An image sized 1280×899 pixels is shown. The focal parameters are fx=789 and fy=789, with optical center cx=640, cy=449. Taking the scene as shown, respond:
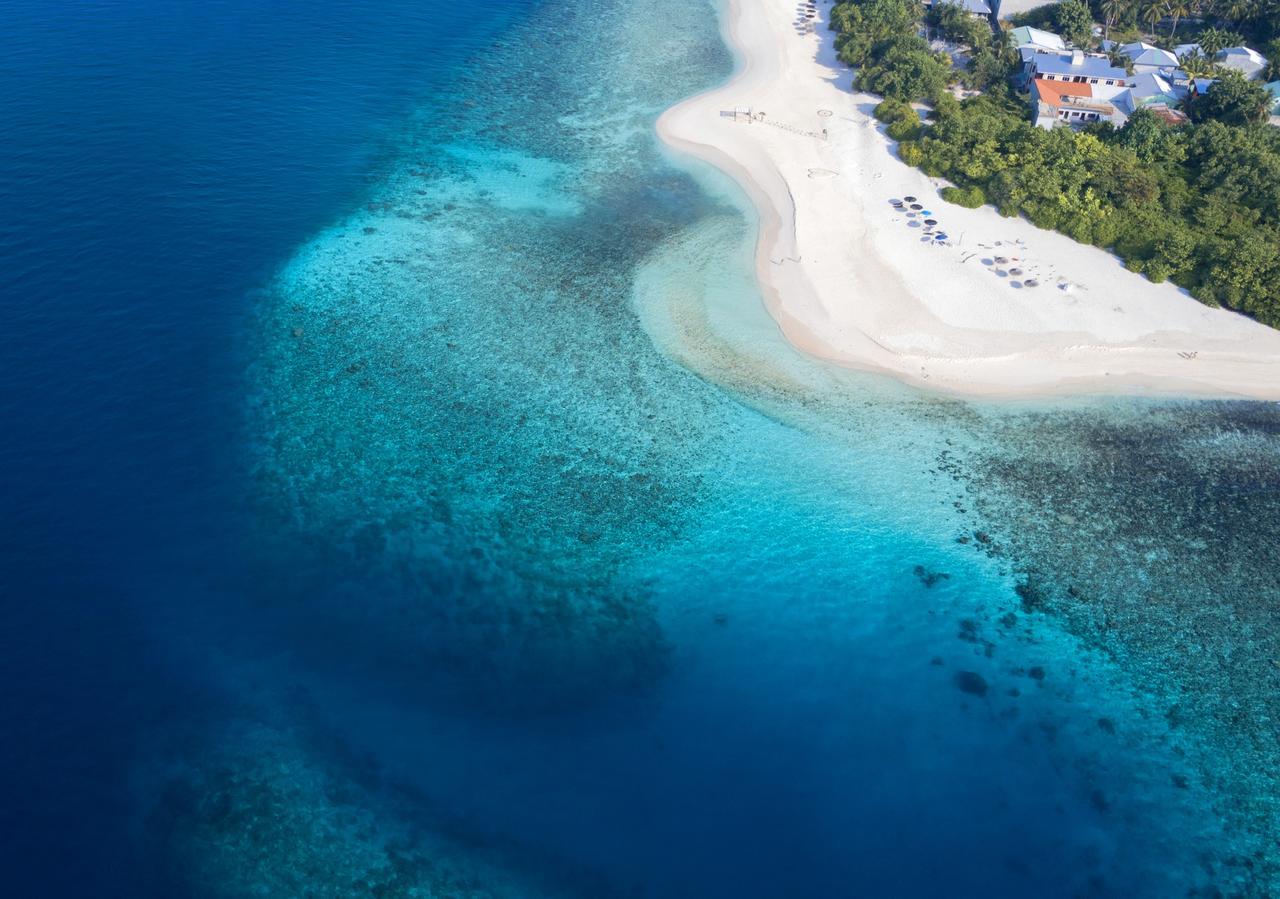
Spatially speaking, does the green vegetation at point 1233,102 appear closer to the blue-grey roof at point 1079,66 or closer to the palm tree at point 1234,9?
the blue-grey roof at point 1079,66

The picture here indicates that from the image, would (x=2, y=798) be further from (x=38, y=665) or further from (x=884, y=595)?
(x=884, y=595)

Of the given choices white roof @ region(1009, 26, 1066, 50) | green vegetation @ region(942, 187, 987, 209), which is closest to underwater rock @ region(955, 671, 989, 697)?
green vegetation @ region(942, 187, 987, 209)

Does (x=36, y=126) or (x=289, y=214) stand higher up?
(x=36, y=126)

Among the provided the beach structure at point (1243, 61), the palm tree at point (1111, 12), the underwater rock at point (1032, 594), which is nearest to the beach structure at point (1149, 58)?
the beach structure at point (1243, 61)

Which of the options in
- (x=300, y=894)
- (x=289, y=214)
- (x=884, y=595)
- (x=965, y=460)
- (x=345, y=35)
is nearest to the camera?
(x=300, y=894)

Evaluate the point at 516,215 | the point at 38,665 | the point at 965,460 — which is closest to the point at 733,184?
the point at 516,215

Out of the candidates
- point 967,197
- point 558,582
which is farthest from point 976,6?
point 558,582
